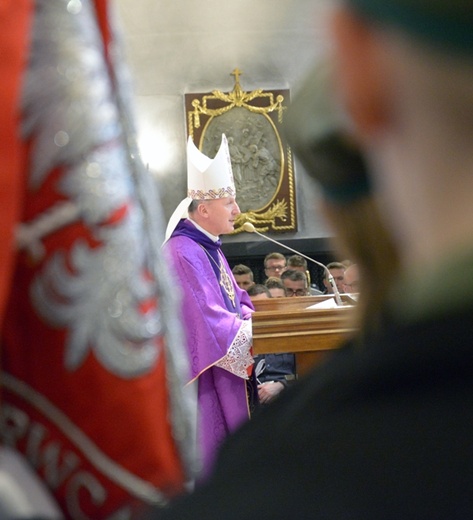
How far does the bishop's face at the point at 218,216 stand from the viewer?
12.9 ft

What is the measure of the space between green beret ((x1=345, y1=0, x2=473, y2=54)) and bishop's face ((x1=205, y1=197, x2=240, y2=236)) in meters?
3.59

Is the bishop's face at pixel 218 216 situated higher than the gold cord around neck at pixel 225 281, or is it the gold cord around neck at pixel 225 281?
the bishop's face at pixel 218 216

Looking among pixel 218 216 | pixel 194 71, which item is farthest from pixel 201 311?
pixel 194 71

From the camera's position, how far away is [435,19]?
1.01ft

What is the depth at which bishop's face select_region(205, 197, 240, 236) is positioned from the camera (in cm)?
392

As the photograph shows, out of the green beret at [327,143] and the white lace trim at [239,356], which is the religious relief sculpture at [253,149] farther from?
the green beret at [327,143]

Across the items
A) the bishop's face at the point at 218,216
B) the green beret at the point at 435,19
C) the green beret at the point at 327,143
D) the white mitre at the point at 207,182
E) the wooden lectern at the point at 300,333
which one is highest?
the green beret at the point at 435,19

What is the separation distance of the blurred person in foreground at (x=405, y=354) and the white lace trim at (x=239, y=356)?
3.02 metres

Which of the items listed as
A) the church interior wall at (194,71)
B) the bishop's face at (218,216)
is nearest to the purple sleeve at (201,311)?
the bishop's face at (218,216)

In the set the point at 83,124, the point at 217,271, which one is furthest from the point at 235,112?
the point at 83,124

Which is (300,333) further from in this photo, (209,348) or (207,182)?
(207,182)

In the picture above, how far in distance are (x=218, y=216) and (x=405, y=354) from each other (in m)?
3.63

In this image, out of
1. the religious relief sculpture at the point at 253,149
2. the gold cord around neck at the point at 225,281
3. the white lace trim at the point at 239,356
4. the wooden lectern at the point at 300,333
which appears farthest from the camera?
the religious relief sculpture at the point at 253,149

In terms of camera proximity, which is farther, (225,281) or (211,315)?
(225,281)
